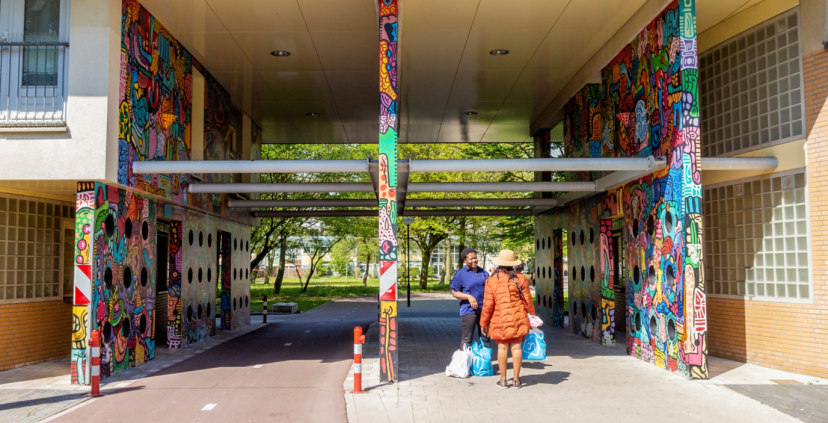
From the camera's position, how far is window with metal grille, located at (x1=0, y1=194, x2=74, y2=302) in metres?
11.4

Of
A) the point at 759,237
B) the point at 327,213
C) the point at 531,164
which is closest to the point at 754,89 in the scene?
the point at 759,237

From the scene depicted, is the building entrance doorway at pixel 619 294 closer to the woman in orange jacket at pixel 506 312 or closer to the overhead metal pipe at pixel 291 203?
the overhead metal pipe at pixel 291 203

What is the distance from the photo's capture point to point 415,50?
1311 centimetres

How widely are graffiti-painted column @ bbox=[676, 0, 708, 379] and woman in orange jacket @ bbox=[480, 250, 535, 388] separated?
2.34 metres

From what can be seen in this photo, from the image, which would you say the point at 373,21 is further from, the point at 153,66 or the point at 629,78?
the point at 629,78

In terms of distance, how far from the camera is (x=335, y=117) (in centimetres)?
1927

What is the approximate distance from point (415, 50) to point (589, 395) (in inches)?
291

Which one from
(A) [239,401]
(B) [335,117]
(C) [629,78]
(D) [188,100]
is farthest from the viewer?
(B) [335,117]

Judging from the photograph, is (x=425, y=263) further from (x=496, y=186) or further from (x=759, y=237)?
(x=759, y=237)

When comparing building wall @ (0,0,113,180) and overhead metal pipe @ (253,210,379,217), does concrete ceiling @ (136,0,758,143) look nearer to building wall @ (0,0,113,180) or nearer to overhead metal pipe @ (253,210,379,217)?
building wall @ (0,0,113,180)

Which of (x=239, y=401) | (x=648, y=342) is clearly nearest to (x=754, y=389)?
(x=648, y=342)

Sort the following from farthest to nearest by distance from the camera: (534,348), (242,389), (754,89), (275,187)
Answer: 1. (275,187)
2. (754,89)
3. (534,348)
4. (242,389)

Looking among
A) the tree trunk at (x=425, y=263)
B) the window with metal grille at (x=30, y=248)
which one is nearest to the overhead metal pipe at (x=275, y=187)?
the window with metal grille at (x=30, y=248)

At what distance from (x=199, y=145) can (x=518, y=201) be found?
7.37 metres
